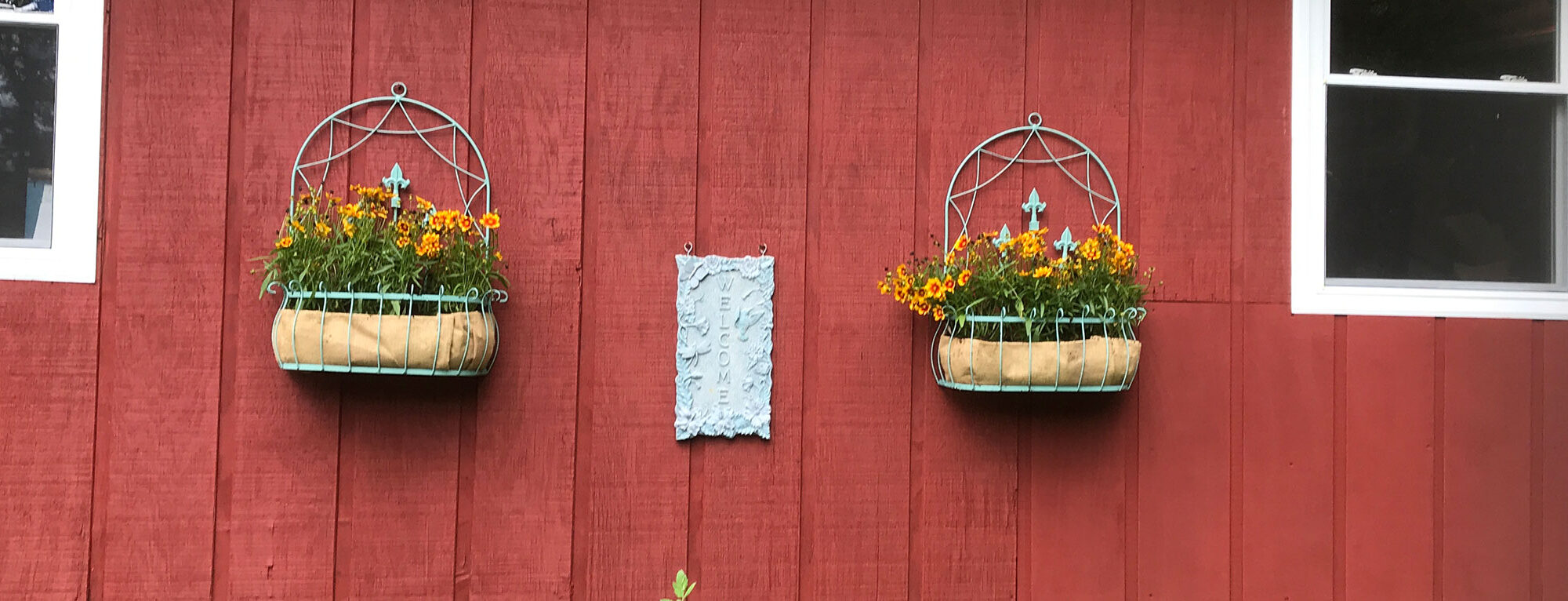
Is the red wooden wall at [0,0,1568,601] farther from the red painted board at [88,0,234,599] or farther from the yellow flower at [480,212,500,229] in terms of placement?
the yellow flower at [480,212,500,229]

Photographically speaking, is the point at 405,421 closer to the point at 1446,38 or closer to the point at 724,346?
the point at 724,346

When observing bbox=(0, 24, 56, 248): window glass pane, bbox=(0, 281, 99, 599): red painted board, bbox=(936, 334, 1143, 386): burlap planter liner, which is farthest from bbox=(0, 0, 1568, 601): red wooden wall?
bbox=(936, 334, 1143, 386): burlap planter liner

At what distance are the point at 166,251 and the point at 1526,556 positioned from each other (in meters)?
2.78

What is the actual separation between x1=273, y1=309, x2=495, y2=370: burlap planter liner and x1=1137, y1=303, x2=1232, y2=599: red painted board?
4.39 feet

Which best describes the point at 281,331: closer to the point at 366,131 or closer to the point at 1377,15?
the point at 366,131

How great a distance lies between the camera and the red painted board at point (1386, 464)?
1985 millimetres

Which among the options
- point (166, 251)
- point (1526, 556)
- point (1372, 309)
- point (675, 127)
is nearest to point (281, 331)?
point (166, 251)

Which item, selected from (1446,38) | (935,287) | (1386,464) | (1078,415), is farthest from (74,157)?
(1446,38)

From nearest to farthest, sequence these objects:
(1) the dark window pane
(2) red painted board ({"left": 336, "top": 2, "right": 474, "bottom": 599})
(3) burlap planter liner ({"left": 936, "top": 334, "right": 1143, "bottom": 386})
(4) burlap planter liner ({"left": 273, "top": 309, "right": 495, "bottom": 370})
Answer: (4) burlap planter liner ({"left": 273, "top": 309, "right": 495, "bottom": 370}), (3) burlap planter liner ({"left": 936, "top": 334, "right": 1143, "bottom": 386}), (2) red painted board ({"left": 336, "top": 2, "right": 474, "bottom": 599}), (1) the dark window pane

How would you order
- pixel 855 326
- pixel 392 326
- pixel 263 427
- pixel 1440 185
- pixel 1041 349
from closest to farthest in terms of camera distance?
1. pixel 392 326
2. pixel 1041 349
3. pixel 263 427
4. pixel 855 326
5. pixel 1440 185

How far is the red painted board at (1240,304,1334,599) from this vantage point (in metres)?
1.98

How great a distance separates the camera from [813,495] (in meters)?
1.91

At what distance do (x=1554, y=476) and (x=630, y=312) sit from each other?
1.95 metres

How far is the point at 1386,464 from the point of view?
6.51 ft
